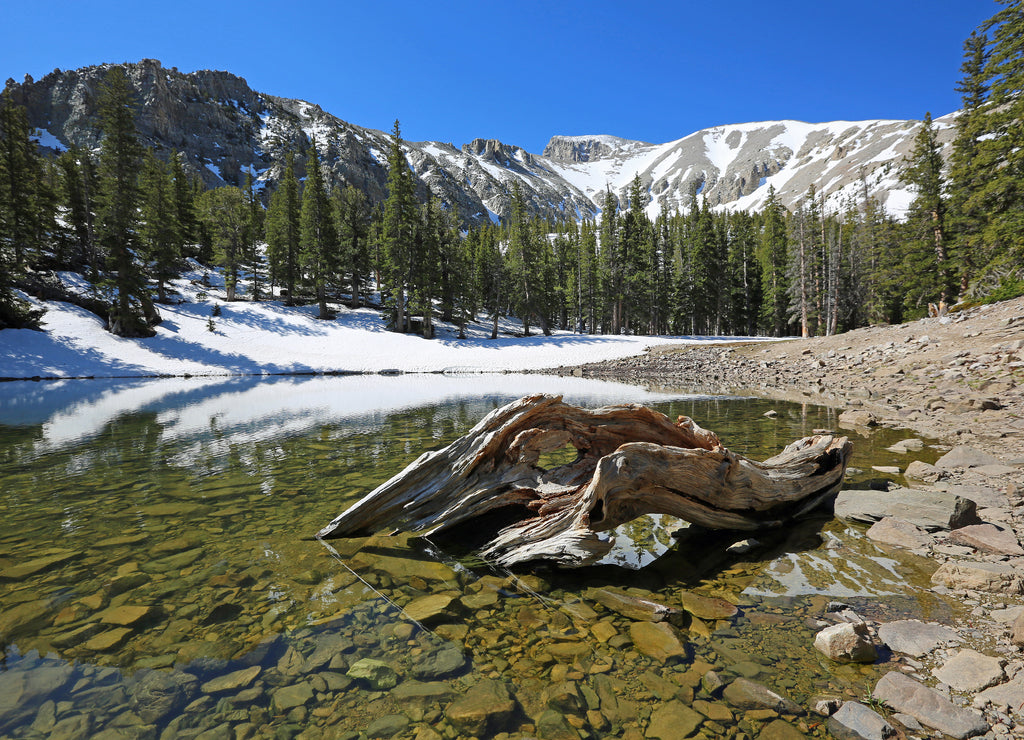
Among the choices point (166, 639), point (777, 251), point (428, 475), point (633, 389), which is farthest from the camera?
point (777, 251)

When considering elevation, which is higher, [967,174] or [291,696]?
[967,174]

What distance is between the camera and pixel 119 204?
32.4 metres

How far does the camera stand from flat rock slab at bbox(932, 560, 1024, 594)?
3.90 meters

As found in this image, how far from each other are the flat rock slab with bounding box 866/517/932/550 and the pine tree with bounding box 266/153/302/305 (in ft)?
172

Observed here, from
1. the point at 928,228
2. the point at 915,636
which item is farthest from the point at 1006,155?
the point at 915,636

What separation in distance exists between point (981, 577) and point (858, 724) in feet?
8.87

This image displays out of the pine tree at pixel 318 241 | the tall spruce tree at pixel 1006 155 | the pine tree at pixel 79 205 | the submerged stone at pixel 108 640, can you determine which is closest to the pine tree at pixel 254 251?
the pine tree at pixel 318 241

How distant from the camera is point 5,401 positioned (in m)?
18.8

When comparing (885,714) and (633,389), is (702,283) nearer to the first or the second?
(633,389)

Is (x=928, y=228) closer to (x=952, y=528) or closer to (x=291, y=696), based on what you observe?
(x=952, y=528)

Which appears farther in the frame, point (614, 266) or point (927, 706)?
point (614, 266)

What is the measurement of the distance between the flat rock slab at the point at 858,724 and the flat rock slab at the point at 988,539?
345cm

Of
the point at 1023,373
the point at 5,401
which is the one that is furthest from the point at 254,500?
the point at 5,401

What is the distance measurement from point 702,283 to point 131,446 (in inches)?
2329
